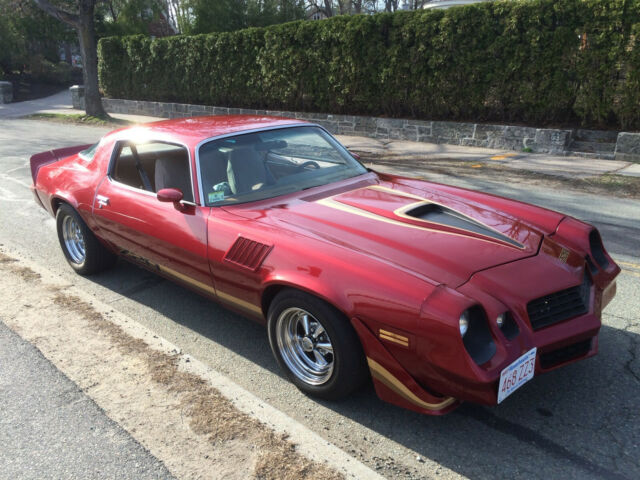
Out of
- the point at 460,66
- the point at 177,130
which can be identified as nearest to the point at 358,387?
the point at 177,130

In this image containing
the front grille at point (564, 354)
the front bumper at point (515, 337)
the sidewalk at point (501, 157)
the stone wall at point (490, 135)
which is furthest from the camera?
the stone wall at point (490, 135)

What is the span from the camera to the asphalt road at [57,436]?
2.53 metres

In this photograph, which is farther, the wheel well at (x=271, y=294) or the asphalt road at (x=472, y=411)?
the wheel well at (x=271, y=294)

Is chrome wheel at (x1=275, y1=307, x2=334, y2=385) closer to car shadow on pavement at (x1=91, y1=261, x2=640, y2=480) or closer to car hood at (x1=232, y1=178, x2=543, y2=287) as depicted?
car shadow on pavement at (x1=91, y1=261, x2=640, y2=480)

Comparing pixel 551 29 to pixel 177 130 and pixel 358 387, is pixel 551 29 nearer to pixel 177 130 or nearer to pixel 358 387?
pixel 177 130

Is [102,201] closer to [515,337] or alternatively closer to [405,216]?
[405,216]

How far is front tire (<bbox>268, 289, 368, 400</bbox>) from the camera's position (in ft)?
8.82

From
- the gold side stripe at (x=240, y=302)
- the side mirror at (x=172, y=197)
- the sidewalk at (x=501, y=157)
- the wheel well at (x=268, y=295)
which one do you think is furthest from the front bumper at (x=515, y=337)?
the sidewalk at (x=501, y=157)

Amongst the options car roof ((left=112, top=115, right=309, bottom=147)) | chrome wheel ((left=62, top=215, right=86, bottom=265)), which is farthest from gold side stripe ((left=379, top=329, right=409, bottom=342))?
chrome wheel ((left=62, top=215, right=86, bottom=265))

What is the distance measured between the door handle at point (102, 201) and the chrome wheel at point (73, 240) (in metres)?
0.61

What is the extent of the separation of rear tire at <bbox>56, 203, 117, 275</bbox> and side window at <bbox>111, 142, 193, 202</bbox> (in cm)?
63

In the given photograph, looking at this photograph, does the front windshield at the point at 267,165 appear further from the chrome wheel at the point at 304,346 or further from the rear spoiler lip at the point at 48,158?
the rear spoiler lip at the point at 48,158

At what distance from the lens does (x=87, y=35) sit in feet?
59.4

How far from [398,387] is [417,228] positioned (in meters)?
0.95
